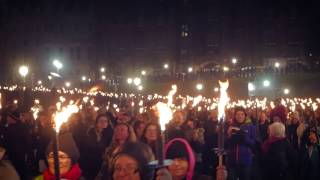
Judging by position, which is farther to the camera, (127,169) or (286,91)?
(286,91)

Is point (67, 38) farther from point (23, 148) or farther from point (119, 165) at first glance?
point (119, 165)

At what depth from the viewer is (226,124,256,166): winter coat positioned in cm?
911

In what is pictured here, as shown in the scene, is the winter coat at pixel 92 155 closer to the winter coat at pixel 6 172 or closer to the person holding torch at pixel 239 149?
the person holding torch at pixel 239 149

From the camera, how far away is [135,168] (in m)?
4.09

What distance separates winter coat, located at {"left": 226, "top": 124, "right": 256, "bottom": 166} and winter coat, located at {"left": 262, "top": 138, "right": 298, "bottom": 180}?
355 millimetres

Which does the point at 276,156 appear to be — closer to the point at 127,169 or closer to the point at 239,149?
the point at 239,149

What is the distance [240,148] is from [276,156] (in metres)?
0.67

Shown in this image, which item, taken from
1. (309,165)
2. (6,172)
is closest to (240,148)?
(309,165)

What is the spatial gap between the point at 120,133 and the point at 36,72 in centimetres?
6476

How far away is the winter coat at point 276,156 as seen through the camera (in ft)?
30.3

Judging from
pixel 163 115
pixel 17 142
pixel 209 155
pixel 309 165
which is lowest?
pixel 309 165

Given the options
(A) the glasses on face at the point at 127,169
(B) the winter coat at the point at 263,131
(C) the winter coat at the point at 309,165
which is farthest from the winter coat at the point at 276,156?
(A) the glasses on face at the point at 127,169

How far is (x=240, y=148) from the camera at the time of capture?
9109 millimetres

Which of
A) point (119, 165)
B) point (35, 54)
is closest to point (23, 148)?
point (119, 165)
